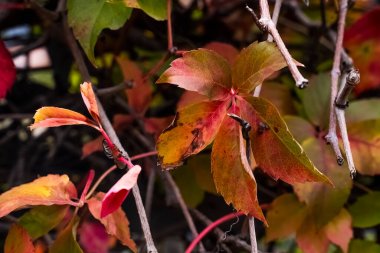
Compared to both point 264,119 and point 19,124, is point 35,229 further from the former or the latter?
point 19,124

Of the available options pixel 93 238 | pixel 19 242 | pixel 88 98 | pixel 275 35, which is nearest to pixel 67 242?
pixel 19 242

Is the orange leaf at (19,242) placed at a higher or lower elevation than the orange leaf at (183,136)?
lower

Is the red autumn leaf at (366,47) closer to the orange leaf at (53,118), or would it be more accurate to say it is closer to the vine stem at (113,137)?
the vine stem at (113,137)

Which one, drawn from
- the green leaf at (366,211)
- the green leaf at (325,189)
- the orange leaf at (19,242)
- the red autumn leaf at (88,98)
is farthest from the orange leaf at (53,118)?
the green leaf at (366,211)

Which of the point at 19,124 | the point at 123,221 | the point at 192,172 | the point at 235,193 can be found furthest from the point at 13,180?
the point at 235,193

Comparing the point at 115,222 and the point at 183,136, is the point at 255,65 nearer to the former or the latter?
the point at 183,136

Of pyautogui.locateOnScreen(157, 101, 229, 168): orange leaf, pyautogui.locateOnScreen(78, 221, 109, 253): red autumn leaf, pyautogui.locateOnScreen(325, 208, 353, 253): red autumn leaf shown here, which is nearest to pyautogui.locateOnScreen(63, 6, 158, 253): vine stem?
pyautogui.locateOnScreen(157, 101, 229, 168): orange leaf
